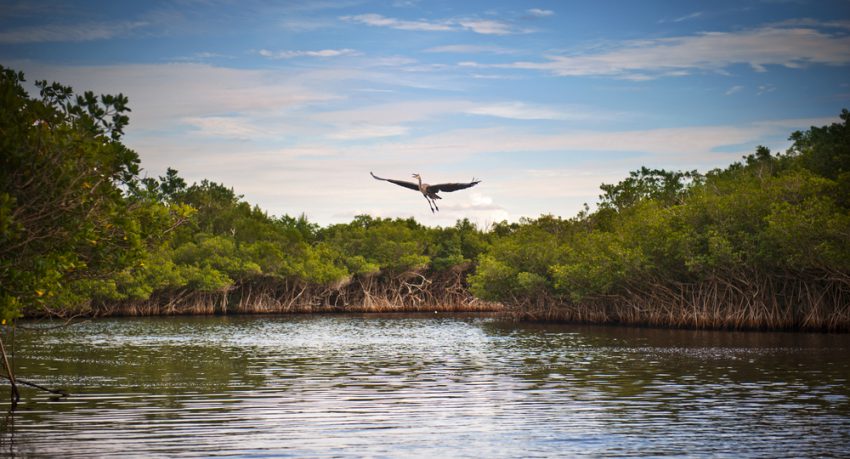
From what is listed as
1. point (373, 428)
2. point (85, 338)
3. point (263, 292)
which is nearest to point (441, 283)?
point (263, 292)

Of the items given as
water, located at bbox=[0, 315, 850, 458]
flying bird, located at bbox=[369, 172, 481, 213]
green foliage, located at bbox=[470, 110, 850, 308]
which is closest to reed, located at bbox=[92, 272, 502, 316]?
green foliage, located at bbox=[470, 110, 850, 308]

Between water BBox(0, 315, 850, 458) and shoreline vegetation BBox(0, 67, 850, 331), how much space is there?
226 centimetres

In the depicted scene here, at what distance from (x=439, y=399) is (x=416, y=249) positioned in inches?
2132

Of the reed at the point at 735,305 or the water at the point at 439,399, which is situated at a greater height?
the reed at the point at 735,305

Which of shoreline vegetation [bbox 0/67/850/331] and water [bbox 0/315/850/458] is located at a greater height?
shoreline vegetation [bbox 0/67/850/331]

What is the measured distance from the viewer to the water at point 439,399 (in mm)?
12742

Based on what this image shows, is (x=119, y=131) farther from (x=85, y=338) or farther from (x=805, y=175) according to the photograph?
(x=805, y=175)

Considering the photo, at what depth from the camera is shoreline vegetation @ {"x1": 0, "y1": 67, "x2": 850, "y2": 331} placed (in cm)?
1285

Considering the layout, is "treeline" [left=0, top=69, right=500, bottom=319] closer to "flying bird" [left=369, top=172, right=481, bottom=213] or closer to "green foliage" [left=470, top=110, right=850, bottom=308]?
"flying bird" [left=369, top=172, right=481, bottom=213]

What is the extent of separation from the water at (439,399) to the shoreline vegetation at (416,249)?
7.42ft

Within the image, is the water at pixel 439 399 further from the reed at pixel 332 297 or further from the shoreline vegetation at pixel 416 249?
the reed at pixel 332 297

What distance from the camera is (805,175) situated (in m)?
34.5

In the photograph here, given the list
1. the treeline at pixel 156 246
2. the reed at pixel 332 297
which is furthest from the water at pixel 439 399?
the reed at pixel 332 297

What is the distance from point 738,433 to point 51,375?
16167mm
